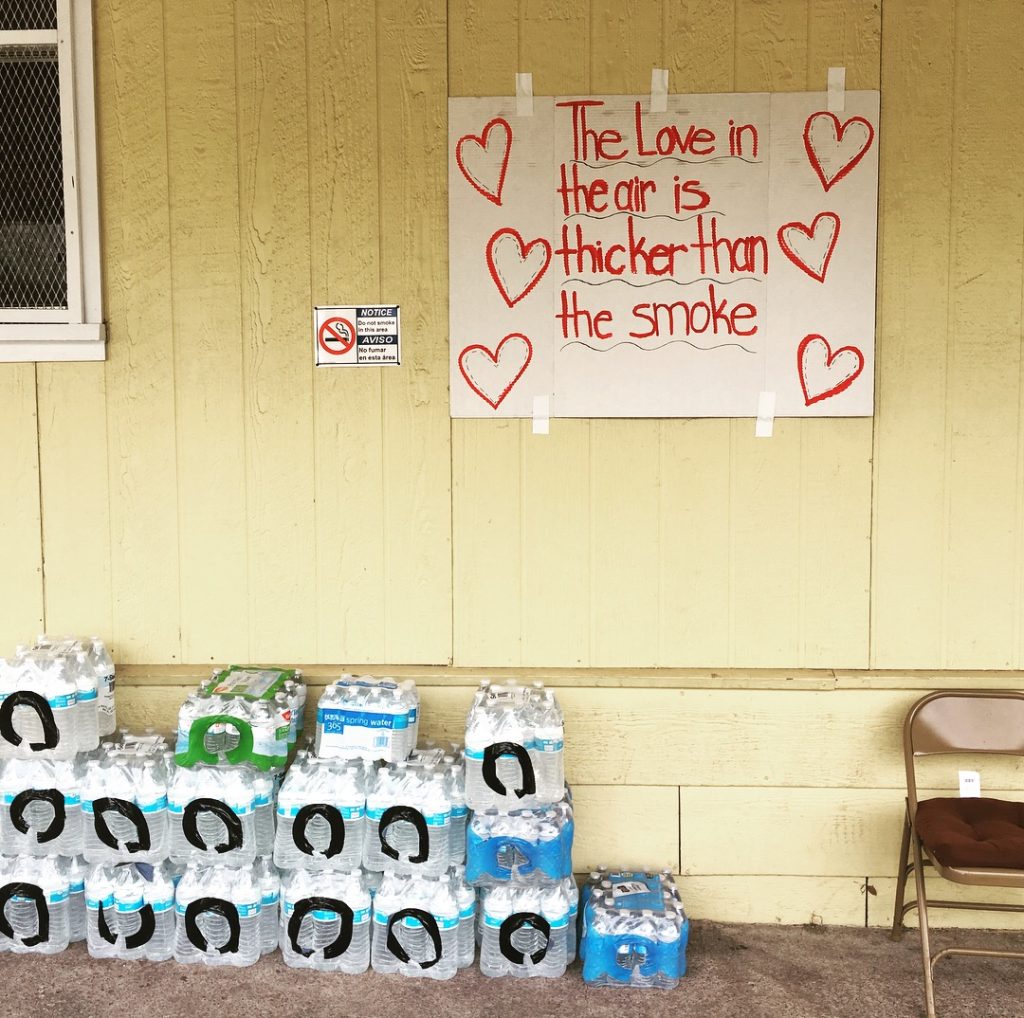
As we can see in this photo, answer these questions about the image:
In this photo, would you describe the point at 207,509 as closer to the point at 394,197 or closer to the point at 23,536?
the point at 23,536

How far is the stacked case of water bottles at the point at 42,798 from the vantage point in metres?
3.06

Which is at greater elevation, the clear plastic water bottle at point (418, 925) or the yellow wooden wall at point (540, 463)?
the yellow wooden wall at point (540, 463)

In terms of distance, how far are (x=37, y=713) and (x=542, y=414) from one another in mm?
1856

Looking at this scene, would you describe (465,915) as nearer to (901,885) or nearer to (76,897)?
(76,897)

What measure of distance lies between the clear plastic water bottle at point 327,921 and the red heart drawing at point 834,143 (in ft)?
8.82

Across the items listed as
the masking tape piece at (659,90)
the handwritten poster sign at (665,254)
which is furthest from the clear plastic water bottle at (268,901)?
the masking tape piece at (659,90)

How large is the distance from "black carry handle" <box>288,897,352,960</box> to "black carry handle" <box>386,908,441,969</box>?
0.13m

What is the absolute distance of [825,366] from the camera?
10.6 feet

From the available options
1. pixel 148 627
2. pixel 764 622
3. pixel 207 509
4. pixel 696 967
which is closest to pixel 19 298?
pixel 207 509

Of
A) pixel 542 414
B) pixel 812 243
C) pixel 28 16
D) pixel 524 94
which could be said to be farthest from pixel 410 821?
pixel 28 16

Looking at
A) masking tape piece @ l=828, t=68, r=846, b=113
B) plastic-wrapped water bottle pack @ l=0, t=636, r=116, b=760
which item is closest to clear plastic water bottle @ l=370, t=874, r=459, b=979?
plastic-wrapped water bottle pack @ l=0, t=636, r=116, b=760

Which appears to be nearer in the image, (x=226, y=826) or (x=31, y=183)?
(x=226, y=826)

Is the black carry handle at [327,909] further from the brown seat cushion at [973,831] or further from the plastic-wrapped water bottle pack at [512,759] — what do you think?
the brown seat cushion at [973,831]

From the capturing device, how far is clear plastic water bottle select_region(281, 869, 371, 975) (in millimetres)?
3008
